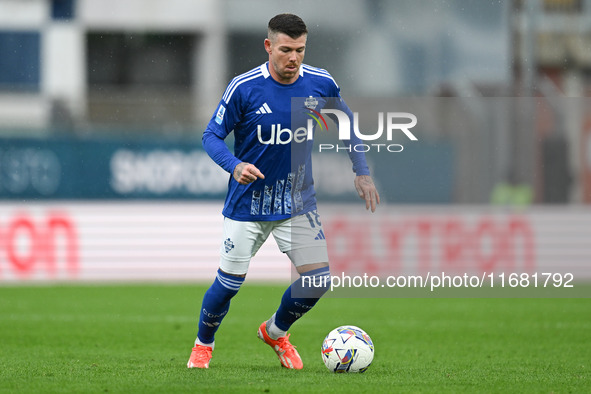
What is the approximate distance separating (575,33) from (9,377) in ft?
69.7

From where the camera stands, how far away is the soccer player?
6043 millimetres

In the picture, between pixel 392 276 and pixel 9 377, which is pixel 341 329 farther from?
pixel 392 276

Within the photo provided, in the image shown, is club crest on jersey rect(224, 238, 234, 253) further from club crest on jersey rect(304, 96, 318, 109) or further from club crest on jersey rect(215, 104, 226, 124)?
club crest on jersey rect(304, 96, 318, 109)

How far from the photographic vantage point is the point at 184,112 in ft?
53.0

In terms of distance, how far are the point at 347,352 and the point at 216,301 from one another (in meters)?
0.91

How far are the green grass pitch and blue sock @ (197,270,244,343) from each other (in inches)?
11.5

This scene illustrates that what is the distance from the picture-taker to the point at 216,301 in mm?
6258

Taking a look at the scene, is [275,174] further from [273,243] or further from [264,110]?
[273,243]

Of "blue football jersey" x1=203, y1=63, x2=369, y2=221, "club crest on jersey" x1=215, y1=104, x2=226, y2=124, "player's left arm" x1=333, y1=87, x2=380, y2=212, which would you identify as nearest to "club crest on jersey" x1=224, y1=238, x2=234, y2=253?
"blue football jersey" x1=203, y1=63, x2=369, y2=221

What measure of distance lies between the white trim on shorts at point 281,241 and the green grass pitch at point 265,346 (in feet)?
2.33

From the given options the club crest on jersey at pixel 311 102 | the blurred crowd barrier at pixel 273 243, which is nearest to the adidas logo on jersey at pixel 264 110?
the club crest on jersey at pixel 311 102

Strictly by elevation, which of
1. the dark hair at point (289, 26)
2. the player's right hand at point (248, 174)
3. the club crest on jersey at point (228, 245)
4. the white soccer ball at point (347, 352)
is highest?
the dark hair at point (289, 26)

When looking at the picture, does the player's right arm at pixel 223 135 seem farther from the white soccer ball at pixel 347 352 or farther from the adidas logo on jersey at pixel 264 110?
the white soccer ball at pixel 347 352

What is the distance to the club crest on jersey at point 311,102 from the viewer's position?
6.19 meters
